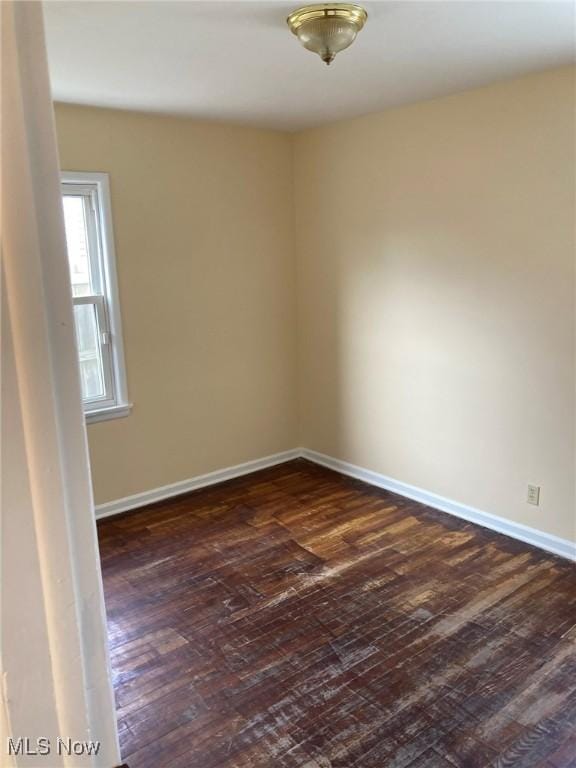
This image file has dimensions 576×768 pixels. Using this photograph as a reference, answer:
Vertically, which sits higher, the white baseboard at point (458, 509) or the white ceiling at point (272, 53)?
the white ceiling at point (272, 53)

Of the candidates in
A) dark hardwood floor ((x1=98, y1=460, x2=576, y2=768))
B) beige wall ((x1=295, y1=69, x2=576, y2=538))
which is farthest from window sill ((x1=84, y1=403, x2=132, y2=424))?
beige wall ((x1=295, y1=69, x2=576, y2=538))

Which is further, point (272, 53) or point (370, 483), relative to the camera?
point (370, 483)

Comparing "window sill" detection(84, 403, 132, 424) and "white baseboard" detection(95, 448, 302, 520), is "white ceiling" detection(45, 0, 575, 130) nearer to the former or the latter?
"window sill" detection(84, 403, 132, 424)

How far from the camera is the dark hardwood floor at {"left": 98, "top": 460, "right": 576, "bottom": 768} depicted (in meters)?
2.00

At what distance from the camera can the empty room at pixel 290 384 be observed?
1.61ft

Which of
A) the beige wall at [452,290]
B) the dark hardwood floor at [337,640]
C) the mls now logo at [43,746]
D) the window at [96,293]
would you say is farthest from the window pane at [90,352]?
the mls now logo at [43,746]

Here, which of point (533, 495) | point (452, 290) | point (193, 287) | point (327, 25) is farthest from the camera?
point (193, 287)

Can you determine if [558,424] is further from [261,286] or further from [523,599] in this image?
[261,286]

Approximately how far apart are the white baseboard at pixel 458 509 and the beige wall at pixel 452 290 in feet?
0.16

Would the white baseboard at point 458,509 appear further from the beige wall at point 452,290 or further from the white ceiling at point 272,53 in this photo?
the white ceiling at point 272,53

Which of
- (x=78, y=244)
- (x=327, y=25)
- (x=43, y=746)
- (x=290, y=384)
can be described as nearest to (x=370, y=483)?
(x=290, y=384)

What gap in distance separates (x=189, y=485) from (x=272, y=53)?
2.79 meters

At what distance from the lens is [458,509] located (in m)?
3.65

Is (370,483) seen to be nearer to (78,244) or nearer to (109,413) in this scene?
(109,413)
